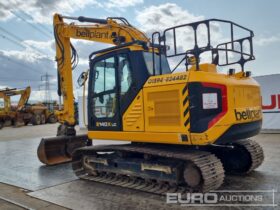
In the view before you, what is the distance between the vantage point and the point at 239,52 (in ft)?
20.0

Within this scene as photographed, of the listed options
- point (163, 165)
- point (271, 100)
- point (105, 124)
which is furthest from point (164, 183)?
point (271, 100)

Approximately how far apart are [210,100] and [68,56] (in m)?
5.06

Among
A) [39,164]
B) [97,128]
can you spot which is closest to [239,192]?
[97,128]

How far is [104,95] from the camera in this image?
6.69 metres

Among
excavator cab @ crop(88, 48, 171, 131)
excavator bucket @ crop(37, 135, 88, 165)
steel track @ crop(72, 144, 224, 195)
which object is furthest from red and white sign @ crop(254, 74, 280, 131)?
steel track @ crop(72, 144, 224, 195)

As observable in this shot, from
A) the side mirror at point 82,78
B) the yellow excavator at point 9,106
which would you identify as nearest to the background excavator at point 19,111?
the yellow excavator at point 9,106

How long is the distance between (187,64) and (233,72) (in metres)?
0.93

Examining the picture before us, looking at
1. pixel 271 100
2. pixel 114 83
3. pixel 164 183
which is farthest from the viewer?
pixel 271 100

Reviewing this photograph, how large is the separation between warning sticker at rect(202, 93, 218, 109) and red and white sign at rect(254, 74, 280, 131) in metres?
10.6

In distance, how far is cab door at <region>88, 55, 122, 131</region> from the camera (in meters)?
6.43

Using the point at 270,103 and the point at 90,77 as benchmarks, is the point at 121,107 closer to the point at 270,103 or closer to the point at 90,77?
the point at 90,77

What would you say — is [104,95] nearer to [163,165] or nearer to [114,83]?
[114,83]

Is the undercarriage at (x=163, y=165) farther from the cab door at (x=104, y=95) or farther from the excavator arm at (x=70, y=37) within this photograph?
the excavator arm at (x=70, y=37)

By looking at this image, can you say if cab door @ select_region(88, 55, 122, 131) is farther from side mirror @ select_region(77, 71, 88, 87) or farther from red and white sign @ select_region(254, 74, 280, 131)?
red and white sign @ select_region(254, 74, 280, 131)
